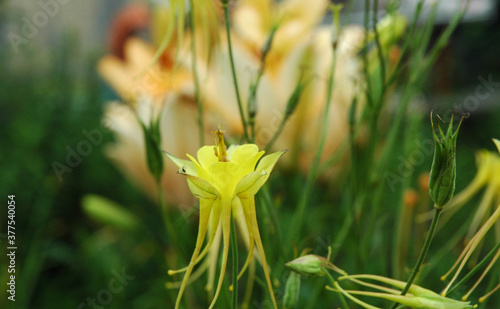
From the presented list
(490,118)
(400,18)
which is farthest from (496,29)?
(400,18)

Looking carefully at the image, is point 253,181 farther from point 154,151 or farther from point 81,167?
point 81,167

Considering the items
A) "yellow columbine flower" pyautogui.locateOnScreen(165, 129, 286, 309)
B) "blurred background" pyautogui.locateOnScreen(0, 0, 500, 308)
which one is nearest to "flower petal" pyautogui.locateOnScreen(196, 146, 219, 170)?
"yellow columbine flower" pyautogui.locateOnScreen(165, 129, 286, 309)

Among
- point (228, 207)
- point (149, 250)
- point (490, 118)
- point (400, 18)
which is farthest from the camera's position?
point (490, 118)

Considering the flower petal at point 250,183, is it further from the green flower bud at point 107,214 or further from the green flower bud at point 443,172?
the green flower bud at point 107,214

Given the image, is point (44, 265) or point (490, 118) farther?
point (490, 118)

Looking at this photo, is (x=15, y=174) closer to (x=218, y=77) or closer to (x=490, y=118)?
(x=218, y=77)

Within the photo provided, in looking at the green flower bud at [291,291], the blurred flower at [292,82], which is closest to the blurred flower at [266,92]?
the blurred flower at [292,82]

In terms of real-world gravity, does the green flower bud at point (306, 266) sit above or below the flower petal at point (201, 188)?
below

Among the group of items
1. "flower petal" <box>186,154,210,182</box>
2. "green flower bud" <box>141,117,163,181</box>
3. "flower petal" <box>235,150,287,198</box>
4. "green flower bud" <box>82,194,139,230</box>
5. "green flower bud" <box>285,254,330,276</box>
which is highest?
"green flower bud" <box>141,117,163,181</box>

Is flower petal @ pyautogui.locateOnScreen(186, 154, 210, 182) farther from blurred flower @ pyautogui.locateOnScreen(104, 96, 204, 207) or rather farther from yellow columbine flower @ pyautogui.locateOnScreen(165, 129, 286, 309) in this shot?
blurred flower @ pyautogui.locateOnScreen(104, 96, 204, 207)
